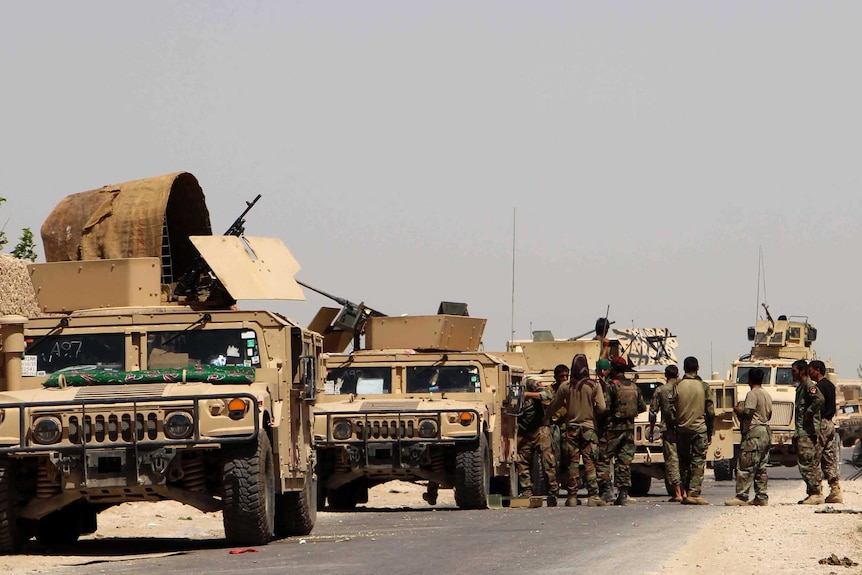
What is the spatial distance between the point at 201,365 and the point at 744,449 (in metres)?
7.18

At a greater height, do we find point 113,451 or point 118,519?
point 113,451

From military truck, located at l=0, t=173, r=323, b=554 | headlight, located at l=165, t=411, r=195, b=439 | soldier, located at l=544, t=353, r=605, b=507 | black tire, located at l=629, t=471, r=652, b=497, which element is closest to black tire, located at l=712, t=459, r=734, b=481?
black tire, located at l=629, t=471, r=652, b=497

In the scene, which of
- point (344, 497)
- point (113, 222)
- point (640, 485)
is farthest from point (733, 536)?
point (640, 485)

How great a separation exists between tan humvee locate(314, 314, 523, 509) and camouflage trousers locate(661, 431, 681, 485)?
6.13ft

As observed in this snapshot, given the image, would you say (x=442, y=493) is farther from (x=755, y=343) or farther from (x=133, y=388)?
(x=133, y=388)

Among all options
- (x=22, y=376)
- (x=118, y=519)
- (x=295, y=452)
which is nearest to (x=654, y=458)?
(x=118, y=519)

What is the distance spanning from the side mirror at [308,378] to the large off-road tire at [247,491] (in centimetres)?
165

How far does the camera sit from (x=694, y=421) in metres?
17.1

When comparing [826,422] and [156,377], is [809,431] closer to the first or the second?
[826,422]

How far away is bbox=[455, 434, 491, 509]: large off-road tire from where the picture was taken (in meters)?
16.5

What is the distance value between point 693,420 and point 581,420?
1.20 m

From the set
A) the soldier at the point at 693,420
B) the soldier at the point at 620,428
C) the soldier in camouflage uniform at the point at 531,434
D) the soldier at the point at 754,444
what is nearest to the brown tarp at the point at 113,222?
the soldier at the point at 620,428

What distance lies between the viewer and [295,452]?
41.4ft

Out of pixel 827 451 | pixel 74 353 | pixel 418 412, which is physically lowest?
pixel 827 451
